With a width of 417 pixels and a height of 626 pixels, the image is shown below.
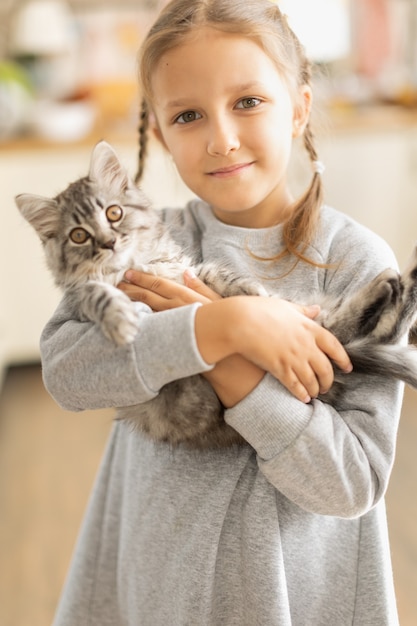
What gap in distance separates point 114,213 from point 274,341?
40cm

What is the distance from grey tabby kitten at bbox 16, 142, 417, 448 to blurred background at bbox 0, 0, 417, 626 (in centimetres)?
131

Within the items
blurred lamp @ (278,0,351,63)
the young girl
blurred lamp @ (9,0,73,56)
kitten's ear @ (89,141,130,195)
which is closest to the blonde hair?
the young girl

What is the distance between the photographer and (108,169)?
1248 millimetres

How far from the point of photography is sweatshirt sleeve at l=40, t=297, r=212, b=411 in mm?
974

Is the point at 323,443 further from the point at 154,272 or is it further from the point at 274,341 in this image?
the point at 154,272

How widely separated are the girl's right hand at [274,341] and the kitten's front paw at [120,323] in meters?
0.09

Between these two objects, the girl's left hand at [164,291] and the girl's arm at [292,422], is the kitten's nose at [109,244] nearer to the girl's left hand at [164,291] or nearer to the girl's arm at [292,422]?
the girl's left hand at [164,291]

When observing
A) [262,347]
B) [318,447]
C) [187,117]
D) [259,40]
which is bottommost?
[318,447]

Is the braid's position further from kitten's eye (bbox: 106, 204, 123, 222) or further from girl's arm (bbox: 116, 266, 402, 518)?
girl's arm (bbox: 116, 266, 402, 518)

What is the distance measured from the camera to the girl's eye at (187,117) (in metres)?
1.15

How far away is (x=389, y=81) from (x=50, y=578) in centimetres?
313

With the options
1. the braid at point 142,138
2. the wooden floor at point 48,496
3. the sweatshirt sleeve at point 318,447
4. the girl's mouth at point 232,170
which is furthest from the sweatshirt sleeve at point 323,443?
the wooden floor at point 48,496

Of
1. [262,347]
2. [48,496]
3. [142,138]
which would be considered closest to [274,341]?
[262,347]

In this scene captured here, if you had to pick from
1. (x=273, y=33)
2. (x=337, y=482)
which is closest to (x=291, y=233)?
(x=273, y=33)
